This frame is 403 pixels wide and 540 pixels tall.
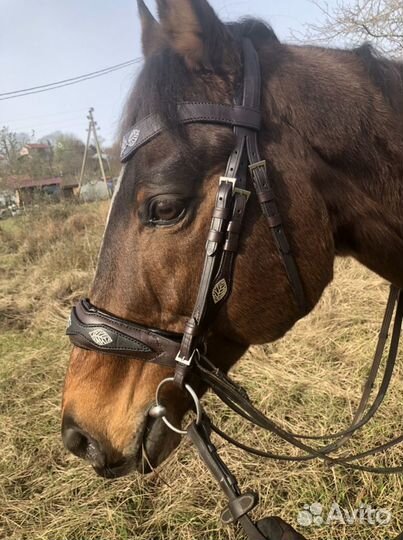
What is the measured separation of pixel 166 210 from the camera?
1378 mm

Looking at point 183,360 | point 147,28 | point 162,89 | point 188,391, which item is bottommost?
point 188,391

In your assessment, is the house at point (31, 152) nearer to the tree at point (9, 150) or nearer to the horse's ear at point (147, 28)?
the tree at point (9, 150)

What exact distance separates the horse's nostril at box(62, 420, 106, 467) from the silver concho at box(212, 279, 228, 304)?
681 millimetres

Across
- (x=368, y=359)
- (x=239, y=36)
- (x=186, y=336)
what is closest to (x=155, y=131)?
(x=239, y=36)

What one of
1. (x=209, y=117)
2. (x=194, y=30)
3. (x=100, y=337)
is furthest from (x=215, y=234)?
(x=194, y=30)

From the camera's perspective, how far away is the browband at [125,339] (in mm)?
1417

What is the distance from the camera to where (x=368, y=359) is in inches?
158

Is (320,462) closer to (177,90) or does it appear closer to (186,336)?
(186,336)

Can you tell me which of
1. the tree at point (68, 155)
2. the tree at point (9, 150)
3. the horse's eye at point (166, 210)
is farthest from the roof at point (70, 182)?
the horse's eye at point (166, 210)

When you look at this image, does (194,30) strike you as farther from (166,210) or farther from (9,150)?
(9,150)

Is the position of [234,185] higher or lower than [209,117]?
lower

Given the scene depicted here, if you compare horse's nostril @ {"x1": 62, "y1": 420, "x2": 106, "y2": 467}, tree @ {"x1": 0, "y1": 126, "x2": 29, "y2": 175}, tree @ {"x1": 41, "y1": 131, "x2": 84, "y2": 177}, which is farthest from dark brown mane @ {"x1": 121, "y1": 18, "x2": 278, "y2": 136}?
tree @ {"x1": 41, "y1": 131, "x2": 84, "y2": 177}

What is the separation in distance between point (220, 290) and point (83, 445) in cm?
78

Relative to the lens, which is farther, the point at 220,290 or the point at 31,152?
the point at 31,152
